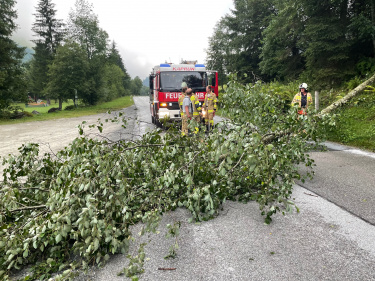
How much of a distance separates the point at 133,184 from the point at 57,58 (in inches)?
1191

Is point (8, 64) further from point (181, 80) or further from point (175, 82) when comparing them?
point (181, 80)

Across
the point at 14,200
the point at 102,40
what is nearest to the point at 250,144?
the point at 14,200

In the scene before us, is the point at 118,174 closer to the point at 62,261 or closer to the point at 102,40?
the point at 62,261

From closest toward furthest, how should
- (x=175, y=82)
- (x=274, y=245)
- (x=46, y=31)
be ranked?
(x=274, y=245) < (x=175, y=82) < (x=46, y=31)

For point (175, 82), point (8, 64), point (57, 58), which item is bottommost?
point (175, 82)

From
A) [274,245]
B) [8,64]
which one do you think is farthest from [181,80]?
[8,64]

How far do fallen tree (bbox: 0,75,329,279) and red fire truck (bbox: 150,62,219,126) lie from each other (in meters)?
7.31

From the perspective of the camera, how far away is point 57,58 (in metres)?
28.8

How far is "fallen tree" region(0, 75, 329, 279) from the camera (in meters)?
2.51

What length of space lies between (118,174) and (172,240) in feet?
3.18

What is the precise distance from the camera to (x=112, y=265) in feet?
8.41

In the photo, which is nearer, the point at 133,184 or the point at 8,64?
the point at 133,184

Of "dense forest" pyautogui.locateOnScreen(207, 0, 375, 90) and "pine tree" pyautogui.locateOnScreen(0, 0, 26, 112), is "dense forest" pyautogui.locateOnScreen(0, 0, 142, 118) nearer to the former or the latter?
"pine tree" pyautogui.locateOnScreen(0, 0, 26, 112)

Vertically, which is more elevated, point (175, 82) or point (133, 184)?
point (175, 82)
